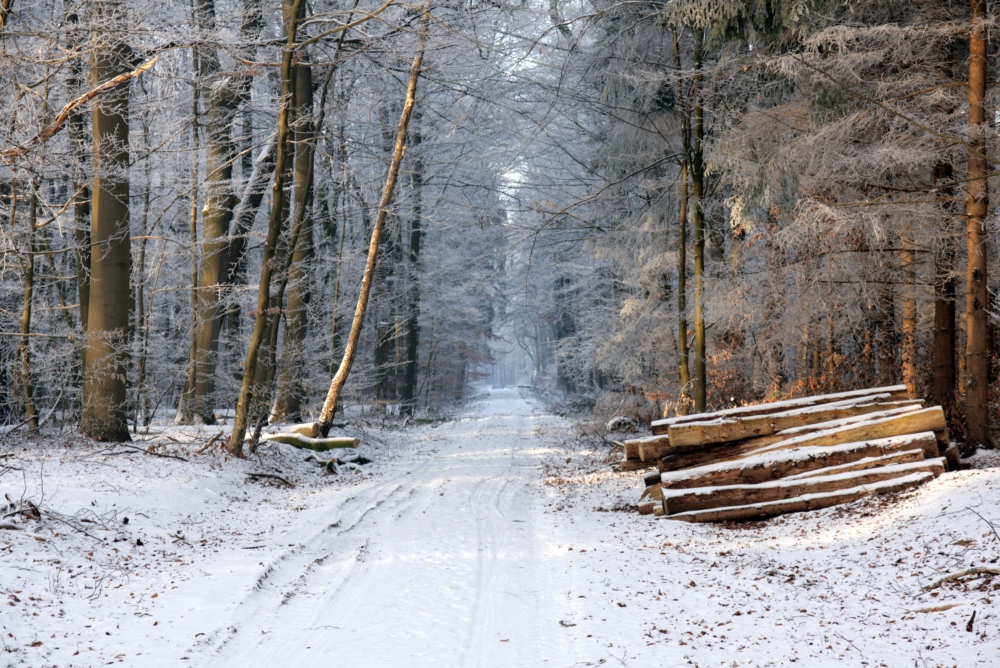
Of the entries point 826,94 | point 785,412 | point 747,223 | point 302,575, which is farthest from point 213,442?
point 826,94

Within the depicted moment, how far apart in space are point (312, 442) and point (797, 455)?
1046 centimetres

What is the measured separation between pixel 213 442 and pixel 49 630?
8.84 metres

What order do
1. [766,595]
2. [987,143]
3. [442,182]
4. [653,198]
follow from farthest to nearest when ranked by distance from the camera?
1. [442,182]
2. [653,198]
3. [987,143]
4. [766,595]

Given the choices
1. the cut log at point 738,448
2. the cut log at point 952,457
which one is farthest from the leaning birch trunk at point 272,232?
the cut log at point 952,457

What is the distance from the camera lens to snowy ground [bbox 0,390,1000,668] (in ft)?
16.2

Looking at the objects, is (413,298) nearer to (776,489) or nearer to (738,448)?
(738,448)

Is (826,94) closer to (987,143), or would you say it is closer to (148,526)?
(987,143)

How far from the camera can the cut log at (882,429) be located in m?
9.63

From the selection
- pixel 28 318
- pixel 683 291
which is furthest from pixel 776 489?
pixel 28 318

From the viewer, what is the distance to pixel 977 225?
1005 centimetres

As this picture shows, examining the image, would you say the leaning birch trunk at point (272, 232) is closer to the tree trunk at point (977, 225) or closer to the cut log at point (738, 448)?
the cut log at point (738, 448)

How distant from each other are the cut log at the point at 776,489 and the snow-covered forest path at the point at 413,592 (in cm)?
190

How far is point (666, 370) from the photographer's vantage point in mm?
18594

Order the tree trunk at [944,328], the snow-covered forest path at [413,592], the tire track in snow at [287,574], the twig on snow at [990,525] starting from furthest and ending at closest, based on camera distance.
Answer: the tree trunk at [944,328]
the twig on snow at [990,525]
the tire track in snow at [287,574]
the snow-covered forest path at [413,592]
